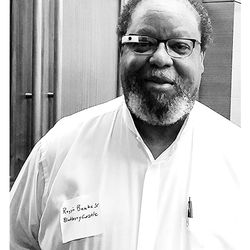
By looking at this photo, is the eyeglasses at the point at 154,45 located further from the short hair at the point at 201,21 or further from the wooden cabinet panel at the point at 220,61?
the wooden cabinet panel at the point at 220,61

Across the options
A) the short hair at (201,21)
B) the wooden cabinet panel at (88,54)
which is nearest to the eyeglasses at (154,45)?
the short hair at (201,21)

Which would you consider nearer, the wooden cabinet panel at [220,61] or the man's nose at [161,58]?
the man's nose at [161,58]

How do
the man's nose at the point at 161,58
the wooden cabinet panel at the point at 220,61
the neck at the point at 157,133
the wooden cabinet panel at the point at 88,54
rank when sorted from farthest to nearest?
the wooden cabinet panel at the point at 220,61, the wooden cabinet panel at the point at 88,54, the neck at the point at 157,133, the man's nose at the point at 161,58

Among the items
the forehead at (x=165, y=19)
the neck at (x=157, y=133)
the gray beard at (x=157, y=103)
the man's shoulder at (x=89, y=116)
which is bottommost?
the neck at (x=157, y=133)

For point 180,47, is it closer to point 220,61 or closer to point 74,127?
point 74,127

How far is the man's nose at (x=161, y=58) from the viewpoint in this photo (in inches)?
40.8

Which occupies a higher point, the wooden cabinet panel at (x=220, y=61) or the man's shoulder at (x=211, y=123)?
the wooden cabinet panel at (x=220, y=61)

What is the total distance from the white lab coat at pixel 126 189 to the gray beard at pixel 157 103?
47 millimetres

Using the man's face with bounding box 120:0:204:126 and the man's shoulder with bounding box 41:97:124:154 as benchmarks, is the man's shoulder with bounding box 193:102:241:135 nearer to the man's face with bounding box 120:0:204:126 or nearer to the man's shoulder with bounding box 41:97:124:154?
the man's face with bounding box 120:0:204:126

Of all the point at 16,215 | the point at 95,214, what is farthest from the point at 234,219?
the point at 16,215

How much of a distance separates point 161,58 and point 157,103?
0.38 ft

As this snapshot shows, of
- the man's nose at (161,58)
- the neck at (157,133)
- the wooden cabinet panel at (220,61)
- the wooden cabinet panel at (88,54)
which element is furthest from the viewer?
the wooden cabinet panel at (220,61)

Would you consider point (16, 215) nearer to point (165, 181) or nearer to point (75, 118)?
point (75, 118)

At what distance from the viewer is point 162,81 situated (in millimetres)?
1062
